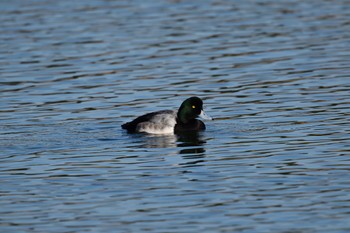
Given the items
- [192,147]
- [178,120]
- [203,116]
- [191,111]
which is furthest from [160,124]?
[192,147]

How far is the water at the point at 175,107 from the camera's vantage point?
1241cm

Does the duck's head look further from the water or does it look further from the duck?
the water

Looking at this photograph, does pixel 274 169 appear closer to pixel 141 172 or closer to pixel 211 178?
pixel 211 178

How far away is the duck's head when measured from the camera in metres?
18.9

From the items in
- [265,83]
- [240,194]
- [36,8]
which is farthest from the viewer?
[36,8]

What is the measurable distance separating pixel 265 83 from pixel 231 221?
1092cm

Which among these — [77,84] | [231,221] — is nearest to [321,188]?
[231,221]

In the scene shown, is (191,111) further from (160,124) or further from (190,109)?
(160,124)

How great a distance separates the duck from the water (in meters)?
0.28

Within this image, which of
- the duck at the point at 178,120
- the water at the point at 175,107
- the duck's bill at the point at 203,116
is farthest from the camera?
the duck's bill at the point at 203,116

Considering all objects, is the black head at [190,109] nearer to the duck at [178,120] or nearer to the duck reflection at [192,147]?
the duck at [178,120]

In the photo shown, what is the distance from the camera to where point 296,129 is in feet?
58.3

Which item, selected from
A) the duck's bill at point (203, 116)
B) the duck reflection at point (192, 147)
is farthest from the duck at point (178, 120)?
the duck reflection at point (192, 147)

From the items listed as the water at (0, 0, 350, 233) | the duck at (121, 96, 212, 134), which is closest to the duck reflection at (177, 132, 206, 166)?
the water at (0, 0, 350, 233)
